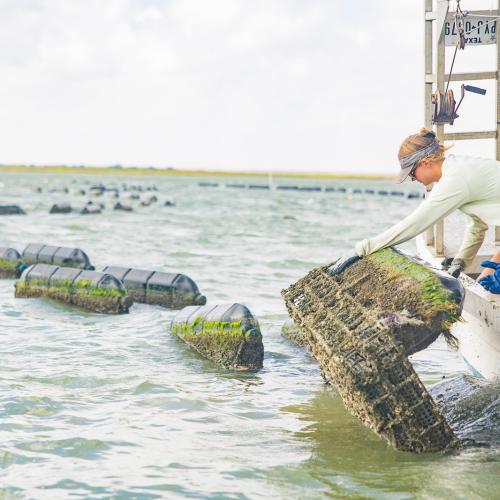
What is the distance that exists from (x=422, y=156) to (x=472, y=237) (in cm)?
143

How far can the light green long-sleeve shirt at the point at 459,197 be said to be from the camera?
6805mm

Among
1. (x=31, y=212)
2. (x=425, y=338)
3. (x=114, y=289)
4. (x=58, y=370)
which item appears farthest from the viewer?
(x=31, y=212)

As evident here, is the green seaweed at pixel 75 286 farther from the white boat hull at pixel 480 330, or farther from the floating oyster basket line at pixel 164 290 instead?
the white boat hull at pixel 480 330

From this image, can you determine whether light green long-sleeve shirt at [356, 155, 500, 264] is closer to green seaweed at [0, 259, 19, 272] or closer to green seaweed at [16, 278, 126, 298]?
green seaweed at [16, 278, 126, 298]

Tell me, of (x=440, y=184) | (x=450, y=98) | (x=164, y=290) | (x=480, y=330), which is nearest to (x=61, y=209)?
(x=164, y=290)

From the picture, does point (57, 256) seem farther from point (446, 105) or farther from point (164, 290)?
point (446, 105)

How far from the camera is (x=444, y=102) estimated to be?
9281 millimetres

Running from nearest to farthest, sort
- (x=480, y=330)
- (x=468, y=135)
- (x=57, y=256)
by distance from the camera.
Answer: (x=480, y=330) → (x=468, y=135) → (x=57, y=256)

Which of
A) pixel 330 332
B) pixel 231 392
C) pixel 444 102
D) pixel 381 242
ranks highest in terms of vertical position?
pixel 444 102

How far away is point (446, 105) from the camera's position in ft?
30.5

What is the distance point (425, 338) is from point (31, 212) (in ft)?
141

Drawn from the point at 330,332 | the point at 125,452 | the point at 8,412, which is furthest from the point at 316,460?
the point at 8,412

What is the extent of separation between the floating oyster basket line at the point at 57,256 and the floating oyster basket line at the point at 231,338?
23.3 feet

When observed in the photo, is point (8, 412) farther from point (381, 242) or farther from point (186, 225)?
point (186, 225)
